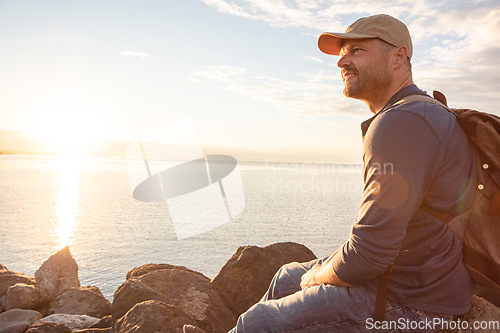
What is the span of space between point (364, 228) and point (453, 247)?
0.68 meters

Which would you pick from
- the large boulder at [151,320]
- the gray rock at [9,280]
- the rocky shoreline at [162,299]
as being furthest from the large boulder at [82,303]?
the large boulder at [151,320]

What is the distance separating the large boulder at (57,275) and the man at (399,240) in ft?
27.1

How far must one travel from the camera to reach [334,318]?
9.87 feet

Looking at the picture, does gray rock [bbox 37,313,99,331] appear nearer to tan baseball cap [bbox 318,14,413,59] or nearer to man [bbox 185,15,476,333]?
man [bbox 185,15,476,333]

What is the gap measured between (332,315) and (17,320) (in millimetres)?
6719

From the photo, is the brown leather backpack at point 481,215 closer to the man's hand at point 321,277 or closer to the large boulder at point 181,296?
the man's hand at point 321,277

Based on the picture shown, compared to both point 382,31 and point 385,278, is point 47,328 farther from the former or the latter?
point 382,31

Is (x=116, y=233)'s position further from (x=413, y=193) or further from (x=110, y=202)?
(x=413, y=193)

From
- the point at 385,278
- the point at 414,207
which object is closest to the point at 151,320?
the point at 385,278

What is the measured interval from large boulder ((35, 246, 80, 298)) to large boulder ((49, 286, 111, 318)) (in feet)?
3.22

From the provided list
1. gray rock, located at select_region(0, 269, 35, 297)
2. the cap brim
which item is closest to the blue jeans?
the cap brim

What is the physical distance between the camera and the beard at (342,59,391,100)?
3.31m

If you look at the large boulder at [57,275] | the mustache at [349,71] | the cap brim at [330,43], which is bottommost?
the large boulder at [57,275]

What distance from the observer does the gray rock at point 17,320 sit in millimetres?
7082
